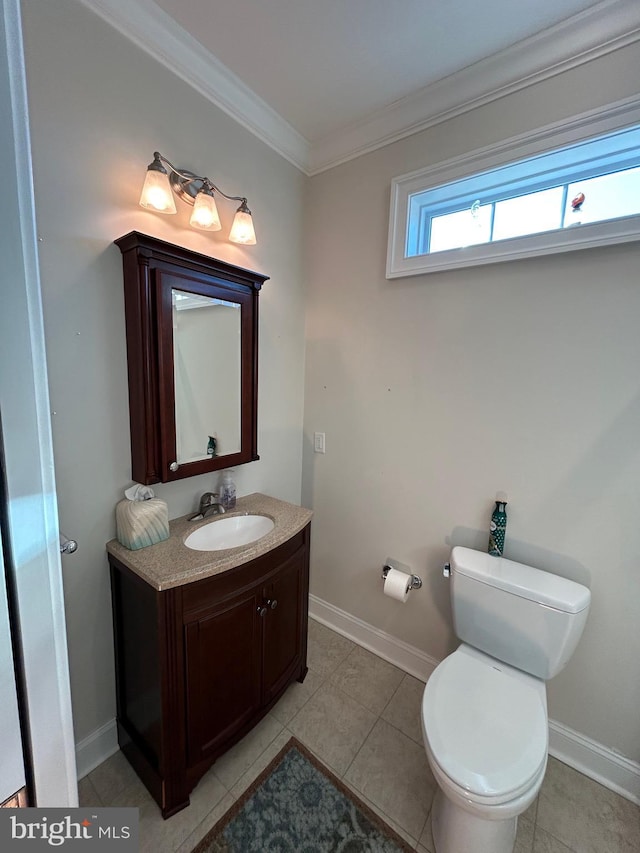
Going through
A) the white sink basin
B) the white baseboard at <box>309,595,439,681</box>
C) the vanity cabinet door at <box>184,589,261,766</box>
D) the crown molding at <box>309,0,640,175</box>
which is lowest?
the white baseboard at <box>309,595,439,681</box>

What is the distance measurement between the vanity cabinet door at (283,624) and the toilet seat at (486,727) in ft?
1.99

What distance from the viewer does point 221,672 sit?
122 centimetres

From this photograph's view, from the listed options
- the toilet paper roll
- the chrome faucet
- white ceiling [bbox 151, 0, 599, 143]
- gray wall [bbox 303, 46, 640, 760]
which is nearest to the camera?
white ceiling [bbox 151, 0, 599, 143]

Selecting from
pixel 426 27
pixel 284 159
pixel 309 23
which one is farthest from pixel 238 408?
pixel 426 27

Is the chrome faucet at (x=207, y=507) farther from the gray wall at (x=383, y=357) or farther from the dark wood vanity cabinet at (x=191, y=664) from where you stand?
the dark wood vanity cabinet at (x=191, y=664)

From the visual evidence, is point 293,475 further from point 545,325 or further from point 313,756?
point 545,325

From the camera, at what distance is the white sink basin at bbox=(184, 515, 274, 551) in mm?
1454

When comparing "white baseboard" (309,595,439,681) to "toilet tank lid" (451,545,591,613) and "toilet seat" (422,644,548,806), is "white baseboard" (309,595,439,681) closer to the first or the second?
"toilet seat" (422,644,548,806)

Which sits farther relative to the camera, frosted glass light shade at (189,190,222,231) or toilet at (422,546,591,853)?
frosted glass light shade at (189,190,222,231)

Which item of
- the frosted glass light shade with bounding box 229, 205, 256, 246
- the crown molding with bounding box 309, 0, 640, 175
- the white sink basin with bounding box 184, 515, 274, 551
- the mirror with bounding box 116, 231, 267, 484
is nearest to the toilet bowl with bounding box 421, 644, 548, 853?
the white sink basin with bounding box 184, 515, 274, 551

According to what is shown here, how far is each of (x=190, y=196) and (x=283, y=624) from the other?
178 centimetres

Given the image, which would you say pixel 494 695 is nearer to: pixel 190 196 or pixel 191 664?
pixel 191 664

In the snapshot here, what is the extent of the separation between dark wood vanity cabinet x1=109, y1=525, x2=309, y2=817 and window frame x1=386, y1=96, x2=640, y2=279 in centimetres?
138

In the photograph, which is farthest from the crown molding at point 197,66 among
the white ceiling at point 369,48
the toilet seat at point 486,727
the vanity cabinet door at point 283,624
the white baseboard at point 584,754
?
the white baseboard at point 584,754
